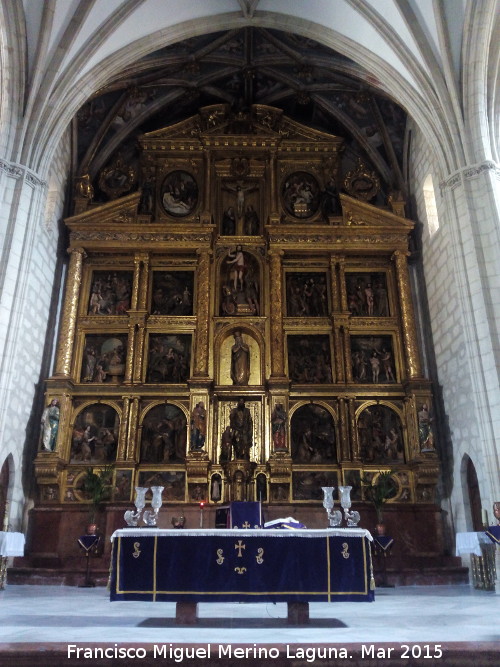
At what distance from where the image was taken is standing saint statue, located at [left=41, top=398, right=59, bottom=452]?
1383 centimetres

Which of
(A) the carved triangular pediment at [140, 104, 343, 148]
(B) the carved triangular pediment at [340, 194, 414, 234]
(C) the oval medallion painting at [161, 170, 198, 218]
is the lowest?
(B) the carved triangular pediment at [340, 194, 414, 234]

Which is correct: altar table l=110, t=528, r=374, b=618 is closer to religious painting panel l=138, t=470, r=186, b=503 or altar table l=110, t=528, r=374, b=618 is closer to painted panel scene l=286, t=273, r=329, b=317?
religious painting panel l=138, t=470, r=186, b=503

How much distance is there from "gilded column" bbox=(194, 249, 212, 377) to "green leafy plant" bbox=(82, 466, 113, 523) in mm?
3361

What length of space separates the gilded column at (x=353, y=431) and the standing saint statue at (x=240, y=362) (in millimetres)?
2858

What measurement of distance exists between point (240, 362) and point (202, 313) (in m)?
1.73

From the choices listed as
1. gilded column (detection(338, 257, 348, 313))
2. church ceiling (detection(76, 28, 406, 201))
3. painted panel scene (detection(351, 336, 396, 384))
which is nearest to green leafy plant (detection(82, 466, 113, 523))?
painted panel scene (detection(351, 336, 396, 384))

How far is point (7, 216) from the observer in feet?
39.9

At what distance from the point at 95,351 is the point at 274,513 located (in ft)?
21.3

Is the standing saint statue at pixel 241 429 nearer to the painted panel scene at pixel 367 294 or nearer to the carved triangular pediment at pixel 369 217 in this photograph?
the painted panel scene at pixel 367 294

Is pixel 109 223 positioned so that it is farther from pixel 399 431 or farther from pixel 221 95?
pixel 399 431

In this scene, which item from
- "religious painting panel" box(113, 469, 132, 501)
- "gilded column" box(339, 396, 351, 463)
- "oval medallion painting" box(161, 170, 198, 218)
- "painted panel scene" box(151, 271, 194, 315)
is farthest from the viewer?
"oval medallion painting" box(161, 170, 198, 218)

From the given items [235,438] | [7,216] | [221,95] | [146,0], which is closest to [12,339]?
[7,216]

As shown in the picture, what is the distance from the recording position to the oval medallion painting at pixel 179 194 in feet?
58.6

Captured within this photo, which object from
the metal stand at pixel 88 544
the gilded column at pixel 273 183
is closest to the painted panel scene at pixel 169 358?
the gilded column at pixel 273 183
